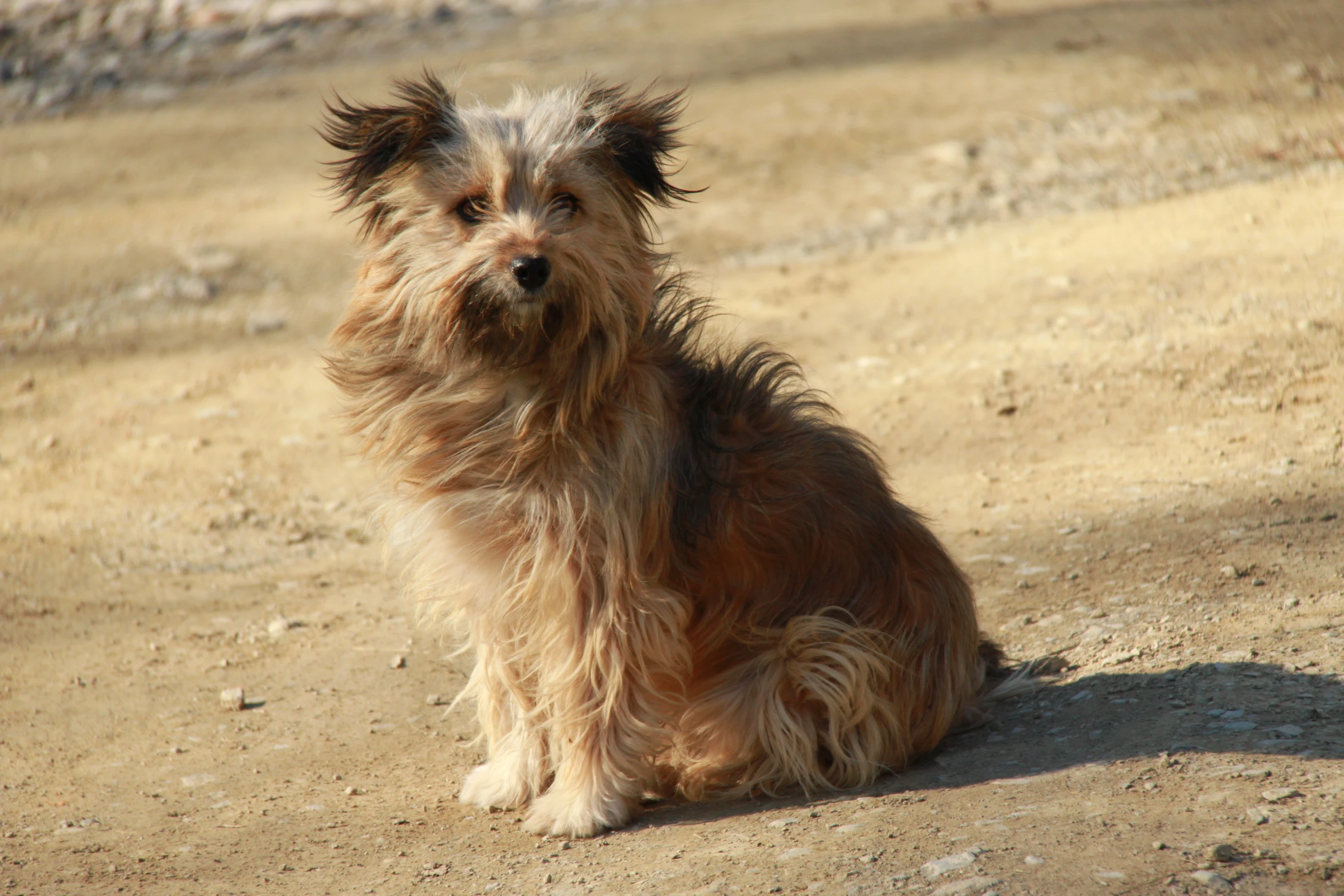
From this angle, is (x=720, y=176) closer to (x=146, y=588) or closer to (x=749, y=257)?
(x=749, y=257)

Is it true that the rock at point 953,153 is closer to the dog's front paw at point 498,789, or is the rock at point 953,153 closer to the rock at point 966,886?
the dog's front paw at point 498,789

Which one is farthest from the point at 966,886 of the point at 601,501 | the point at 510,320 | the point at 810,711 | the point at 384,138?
the point at 384,138

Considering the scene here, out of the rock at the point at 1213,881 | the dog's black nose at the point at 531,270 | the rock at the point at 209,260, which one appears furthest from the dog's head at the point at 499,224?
the rock at the point at 209,260

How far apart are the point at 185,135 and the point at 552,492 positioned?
9.53 m

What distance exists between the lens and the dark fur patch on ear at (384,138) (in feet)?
12.9

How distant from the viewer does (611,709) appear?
3965 mm

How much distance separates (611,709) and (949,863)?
46.7 inches

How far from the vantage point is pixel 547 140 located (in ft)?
13.0

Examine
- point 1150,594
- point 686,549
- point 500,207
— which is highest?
point 500,207

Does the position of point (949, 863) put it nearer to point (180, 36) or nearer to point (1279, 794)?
point (1279, 794)

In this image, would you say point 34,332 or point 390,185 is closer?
point 390,185

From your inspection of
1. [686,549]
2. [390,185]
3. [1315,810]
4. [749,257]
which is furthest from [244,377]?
[1315,810]

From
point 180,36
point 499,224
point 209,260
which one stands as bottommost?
point 209,260

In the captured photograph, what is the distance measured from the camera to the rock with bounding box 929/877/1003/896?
3.08m
